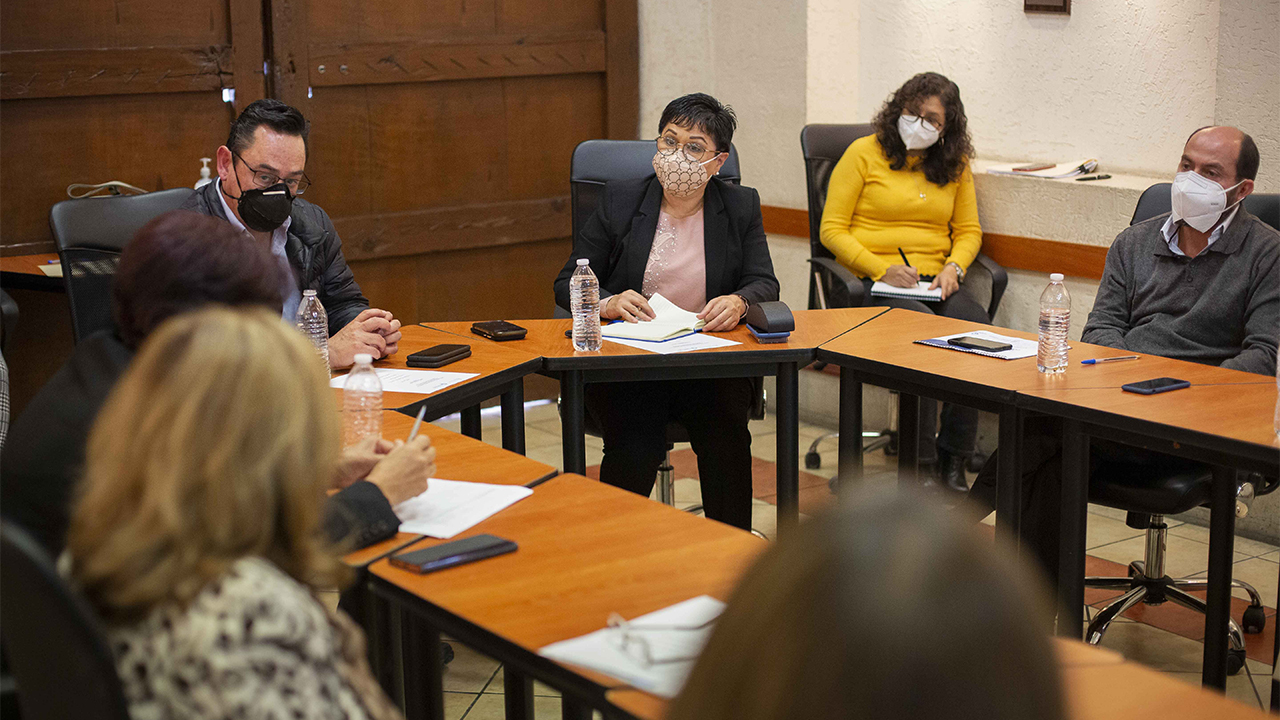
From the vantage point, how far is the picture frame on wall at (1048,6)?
437cm

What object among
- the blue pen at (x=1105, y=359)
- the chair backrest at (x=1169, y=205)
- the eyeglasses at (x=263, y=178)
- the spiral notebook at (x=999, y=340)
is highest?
the eyeglasses at (x=263, y=178)

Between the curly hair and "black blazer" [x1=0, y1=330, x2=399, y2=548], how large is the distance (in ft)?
10.7

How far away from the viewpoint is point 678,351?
116 inches

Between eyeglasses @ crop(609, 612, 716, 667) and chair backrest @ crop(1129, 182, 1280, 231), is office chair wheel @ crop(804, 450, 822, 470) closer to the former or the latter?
chair backrest @ crop(1129, 182, 1280, 231)

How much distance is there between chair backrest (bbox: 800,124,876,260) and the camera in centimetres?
433

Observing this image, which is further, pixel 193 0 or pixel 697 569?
pixel 193 0

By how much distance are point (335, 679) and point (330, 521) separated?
0.59 metres

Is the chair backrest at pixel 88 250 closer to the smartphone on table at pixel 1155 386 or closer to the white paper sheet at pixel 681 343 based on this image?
the white paper sheet at pixel 681 343

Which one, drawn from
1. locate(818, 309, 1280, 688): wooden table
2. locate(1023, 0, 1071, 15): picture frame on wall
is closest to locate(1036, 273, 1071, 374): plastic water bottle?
locate(818, 309, 1280, 688): wooden table

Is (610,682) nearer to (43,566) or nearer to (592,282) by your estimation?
(43,566)

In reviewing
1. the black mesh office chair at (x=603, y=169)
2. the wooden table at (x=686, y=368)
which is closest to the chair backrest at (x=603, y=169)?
the black mesh office chair at (x=603, y=169)

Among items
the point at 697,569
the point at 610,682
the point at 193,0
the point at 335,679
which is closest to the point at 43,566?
the point at 335,679

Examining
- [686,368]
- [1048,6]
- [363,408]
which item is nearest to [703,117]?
[686,368]

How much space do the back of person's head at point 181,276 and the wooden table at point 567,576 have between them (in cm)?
45
